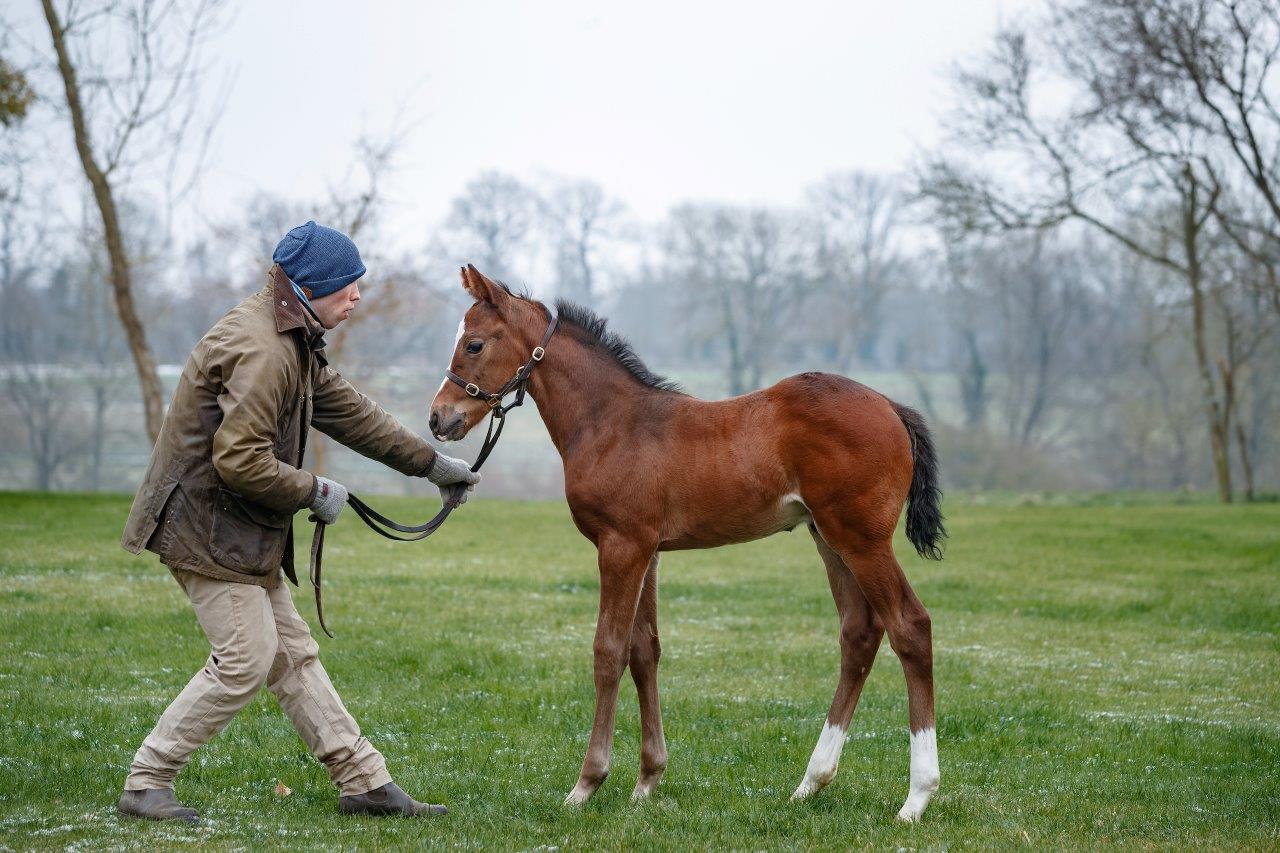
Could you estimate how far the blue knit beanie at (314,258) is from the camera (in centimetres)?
487

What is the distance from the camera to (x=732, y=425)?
5.38 metres

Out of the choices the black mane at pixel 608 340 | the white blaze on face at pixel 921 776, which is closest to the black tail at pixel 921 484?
the white blaze on face at pixel 921 776

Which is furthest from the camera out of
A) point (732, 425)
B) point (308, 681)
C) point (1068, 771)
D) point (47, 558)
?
point (47, 558)

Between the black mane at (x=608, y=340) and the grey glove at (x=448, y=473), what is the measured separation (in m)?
0.87

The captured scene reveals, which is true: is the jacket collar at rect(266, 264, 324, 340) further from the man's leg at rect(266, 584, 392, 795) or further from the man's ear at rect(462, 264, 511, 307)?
the man's leg at rect(266, 584, 392, 795)

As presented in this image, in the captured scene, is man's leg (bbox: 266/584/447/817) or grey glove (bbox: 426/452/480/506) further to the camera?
grey glove (bbox: 426/452/480/506)

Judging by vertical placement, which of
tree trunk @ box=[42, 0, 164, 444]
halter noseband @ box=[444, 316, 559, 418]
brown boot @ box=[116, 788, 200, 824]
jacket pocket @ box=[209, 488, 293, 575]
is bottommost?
brown boot @ box=[116, 788, 200, 824]

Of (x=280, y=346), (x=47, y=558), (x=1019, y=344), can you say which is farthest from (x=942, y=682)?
(x=1019, y=344)

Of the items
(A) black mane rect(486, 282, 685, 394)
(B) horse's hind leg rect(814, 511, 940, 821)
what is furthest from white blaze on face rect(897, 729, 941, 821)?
(A) black mane rect(486, 282, 685, 394)

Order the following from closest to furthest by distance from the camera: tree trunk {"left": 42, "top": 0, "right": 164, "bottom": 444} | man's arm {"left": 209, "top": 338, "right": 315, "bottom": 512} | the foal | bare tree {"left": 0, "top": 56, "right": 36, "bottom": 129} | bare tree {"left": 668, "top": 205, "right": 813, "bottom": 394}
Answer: man's arm {"left": 209, "top": 338, "right": 315, "bottom": 512} → the foal → bare tree {"left": 0, "top": 56, "right": 36, "bottom": 129} → tree trunk {"left": 42, "top": 0, "right": 164, "bottom": 444} → bare tree {"left": 668, "top": 205, "right": 813, "bottom": 394}

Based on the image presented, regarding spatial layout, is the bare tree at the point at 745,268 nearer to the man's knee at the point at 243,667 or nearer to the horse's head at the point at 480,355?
the horse's head at the point at 480,355

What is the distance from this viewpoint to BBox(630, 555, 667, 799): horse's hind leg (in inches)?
218

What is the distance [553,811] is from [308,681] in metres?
1.23

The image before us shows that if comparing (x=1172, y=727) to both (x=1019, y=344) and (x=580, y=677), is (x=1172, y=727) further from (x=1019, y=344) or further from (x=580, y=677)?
(x=1019, y=344)
